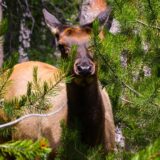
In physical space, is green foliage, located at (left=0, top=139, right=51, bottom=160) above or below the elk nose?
above

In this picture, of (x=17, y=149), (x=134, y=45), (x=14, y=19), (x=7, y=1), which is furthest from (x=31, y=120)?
(x=14, y=19)

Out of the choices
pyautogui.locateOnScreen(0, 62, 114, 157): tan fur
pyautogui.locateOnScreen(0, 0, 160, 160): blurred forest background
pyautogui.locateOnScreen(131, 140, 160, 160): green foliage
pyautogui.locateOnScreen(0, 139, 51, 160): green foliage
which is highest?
pyautogui.locateOnScreen(131, 140, 160, 160): green foliage

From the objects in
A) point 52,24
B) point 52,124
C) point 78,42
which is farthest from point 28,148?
point 52,24

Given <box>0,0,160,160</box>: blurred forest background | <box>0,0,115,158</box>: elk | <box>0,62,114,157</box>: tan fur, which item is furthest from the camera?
<box>0,62,114,157</box>: tan fur

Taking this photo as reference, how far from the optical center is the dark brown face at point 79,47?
5.04m

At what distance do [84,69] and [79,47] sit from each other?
0.45 m

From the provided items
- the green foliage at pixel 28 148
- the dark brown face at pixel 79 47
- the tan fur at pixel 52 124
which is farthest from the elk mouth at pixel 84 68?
the green foliage at pixel 28 148

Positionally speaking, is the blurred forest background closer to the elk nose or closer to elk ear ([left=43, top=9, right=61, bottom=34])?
the elk nose

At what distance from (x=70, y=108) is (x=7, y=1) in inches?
309

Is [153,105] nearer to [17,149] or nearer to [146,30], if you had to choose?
[146,30]

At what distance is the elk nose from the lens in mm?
5008

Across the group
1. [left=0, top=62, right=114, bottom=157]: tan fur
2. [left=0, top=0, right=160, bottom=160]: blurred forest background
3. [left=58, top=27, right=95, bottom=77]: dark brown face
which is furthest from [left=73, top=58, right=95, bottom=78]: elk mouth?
[left=0, top=62, right=114, bottom=157]: tan fur

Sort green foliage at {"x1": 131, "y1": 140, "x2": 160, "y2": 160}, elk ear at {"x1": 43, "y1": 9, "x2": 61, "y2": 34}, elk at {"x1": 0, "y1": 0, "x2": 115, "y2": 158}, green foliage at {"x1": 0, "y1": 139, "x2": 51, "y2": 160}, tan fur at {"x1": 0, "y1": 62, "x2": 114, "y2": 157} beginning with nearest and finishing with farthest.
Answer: green foliage at {"x1": 131, "y1": 140, "x2": 160, "y2": 160} < green foliage at {"x1": 0, "y1": 139, "x2": 51, "y2": 160} < elk at {"x1": 0, "y1": 0, "x2": 115, "y2": 158} < tan fur at {"x1": 0, "y1": 62, "x2": 114, "y2": 157} < elk ear at {"x1": 43, "y1": 9, "x2": 61, "y2": 34}

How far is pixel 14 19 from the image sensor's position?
47.1 feet
